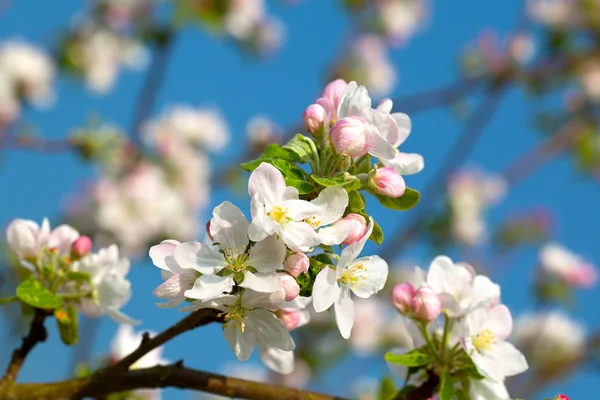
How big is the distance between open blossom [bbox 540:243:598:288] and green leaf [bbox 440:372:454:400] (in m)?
3.99

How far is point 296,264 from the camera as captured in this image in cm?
79

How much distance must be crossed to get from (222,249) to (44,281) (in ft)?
1.44

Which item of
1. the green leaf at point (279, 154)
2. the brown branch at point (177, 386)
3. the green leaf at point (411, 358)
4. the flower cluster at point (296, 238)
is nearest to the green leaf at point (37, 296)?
the brown branch at point (177, 386)

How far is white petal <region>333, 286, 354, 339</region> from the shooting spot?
34.1 inches

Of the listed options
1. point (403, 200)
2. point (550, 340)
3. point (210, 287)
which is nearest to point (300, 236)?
point (210, 287)

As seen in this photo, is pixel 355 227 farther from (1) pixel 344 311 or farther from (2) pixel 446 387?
(2) pixel 446 387

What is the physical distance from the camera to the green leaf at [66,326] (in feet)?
3.53

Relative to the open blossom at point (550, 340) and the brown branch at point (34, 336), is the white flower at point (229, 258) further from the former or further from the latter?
the open blossom at point (550, 340)

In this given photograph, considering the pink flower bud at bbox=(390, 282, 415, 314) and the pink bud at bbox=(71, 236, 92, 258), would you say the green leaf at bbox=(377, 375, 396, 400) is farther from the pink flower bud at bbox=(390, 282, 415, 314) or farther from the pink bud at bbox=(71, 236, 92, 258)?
the pink bud at bbox=(71, 236, 92, 258)

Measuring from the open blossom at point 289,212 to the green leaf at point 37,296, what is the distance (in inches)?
16.2

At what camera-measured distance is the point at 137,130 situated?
438 centimetres

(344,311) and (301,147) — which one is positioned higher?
(301,147)

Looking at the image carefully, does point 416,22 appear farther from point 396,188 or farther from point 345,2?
point 396,188

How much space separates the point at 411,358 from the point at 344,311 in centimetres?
18
